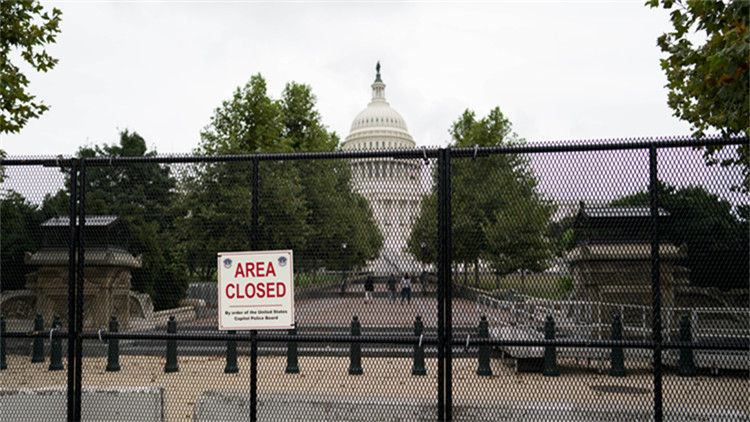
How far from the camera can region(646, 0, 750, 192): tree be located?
584 cm

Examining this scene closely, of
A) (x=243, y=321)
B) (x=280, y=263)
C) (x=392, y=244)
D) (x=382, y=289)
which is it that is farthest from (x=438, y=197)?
(x=243, y=321)

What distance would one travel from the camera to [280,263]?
19.1ft

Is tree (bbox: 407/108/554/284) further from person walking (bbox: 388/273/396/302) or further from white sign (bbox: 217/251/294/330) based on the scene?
white sign (bbox: 217/251/294/330)

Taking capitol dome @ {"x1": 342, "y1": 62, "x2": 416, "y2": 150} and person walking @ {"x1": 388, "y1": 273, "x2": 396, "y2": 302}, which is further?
capitol dome @ {"x1": 342, "y1": 62, "x2": 416, "y2": 150}

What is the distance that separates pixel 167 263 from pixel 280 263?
202 cm

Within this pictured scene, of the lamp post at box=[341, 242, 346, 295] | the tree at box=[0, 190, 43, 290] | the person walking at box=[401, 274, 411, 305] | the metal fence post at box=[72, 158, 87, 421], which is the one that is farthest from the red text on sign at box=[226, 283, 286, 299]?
the tree at box=[0, 190, 43, 290]

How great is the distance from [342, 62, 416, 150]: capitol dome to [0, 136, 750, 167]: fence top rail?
130613 millimetres

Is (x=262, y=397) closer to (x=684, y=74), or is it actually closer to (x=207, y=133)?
(x=684, y=74)

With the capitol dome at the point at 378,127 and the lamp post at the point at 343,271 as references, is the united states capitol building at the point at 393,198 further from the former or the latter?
the capitol dome at the point at 378,127

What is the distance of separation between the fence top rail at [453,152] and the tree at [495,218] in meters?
0.20

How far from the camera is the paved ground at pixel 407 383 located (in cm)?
582

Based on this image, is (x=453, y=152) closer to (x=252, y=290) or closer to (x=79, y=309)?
(x=252, y=290)

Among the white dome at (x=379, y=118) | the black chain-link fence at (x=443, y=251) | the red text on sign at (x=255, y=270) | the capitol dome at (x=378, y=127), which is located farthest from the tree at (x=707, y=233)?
the white dome at (x=379, y=118)

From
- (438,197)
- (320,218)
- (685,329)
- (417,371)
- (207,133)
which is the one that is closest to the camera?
(438,197)
